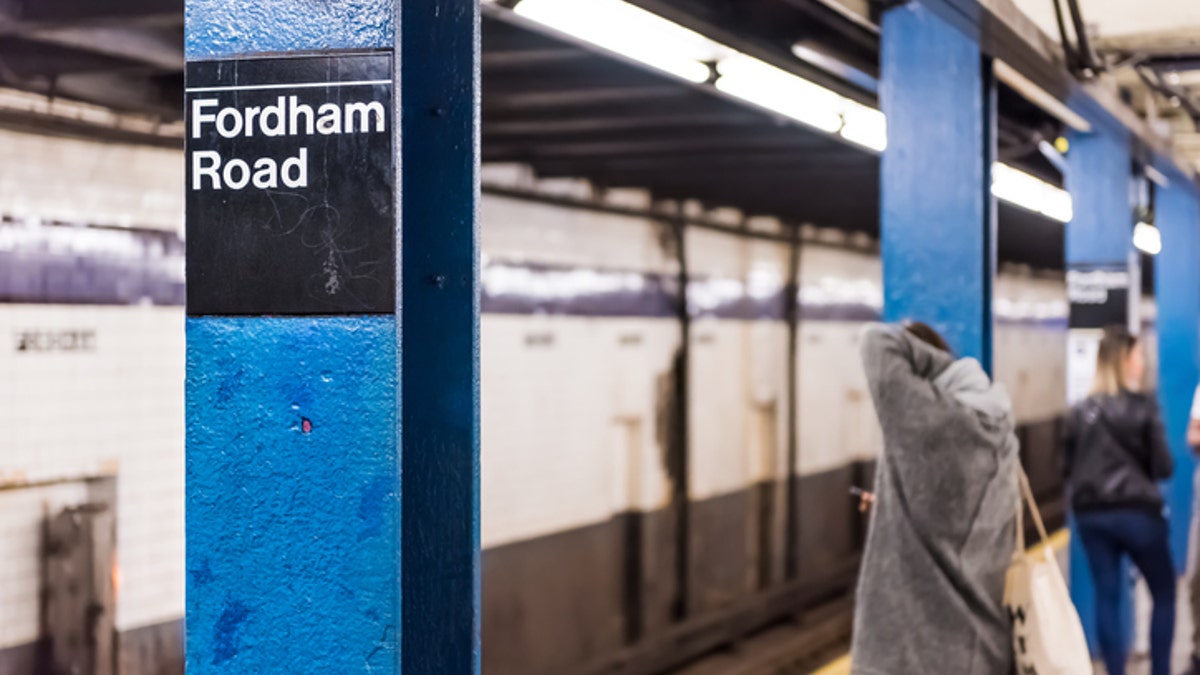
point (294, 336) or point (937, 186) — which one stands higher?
point (937, 186)

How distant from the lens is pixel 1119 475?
17.5 feet

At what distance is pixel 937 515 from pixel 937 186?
169 centimetres

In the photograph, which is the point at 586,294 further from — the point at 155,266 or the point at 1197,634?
the point at 1197,634

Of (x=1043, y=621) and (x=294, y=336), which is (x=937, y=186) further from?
(x=294, y=336)

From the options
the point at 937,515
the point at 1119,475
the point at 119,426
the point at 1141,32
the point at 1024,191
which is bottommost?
the point at 1119,475

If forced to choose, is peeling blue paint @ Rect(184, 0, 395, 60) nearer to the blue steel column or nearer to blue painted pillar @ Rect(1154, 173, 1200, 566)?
the blue steel column

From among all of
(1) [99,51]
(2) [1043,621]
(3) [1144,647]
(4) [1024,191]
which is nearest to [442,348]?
(2) [1043,621]

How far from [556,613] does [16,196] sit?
192 inches

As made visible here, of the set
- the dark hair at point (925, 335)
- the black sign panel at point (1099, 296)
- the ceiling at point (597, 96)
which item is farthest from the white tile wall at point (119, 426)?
the black sign panel at point (1099, 296)

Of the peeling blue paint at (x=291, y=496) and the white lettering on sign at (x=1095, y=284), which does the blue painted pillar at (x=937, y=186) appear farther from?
the peeling blue paint at (x=291, y=496)

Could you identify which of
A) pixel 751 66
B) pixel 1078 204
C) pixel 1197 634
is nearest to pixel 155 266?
pixel 751 66

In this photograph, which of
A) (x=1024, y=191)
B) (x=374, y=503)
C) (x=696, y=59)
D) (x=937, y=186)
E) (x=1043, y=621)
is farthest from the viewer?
(x=1024, y=191)

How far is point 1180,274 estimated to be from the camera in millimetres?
9797

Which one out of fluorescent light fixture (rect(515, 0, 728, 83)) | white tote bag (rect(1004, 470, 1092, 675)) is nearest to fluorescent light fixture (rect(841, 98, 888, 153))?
fluorescent light fixture (rect(515, 0, 728, 83))
